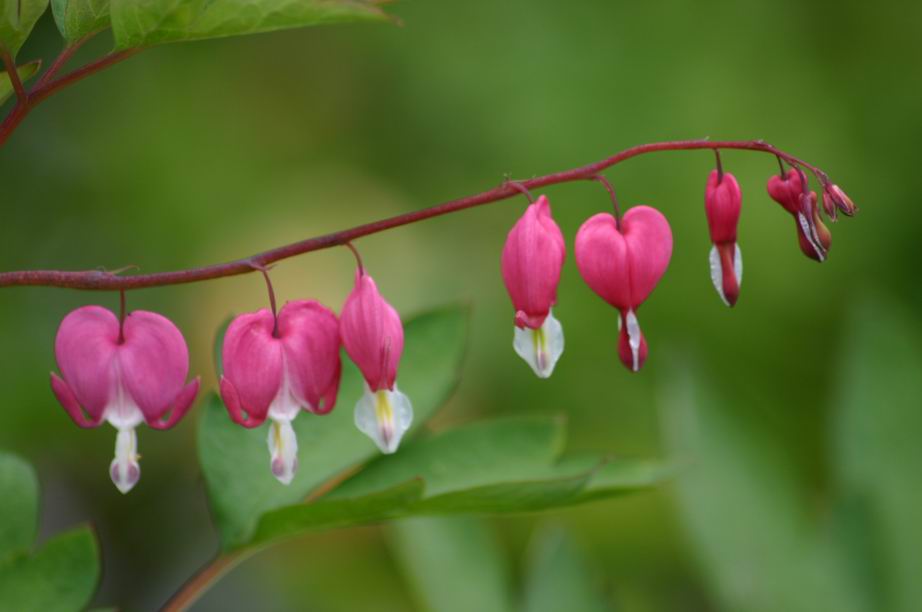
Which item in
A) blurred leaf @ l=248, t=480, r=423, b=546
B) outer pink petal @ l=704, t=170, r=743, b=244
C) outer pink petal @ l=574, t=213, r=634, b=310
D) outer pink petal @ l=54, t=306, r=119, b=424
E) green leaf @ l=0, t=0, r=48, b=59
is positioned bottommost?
blurred leaf @ l=248, t=480, r=423, b=546

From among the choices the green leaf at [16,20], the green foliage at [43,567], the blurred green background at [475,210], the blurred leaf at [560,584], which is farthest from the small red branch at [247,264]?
the blurred green background at [475,210]

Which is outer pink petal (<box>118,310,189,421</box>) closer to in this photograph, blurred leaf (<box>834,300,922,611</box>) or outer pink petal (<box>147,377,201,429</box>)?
outer pink petal (<box>147,377,201,429</box>)

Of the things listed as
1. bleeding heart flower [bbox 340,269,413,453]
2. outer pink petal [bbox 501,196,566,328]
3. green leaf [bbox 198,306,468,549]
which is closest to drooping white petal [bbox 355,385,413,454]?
bleeding heart flower [bbox 340,269,413,453]

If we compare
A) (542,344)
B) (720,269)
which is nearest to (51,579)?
(542,344)

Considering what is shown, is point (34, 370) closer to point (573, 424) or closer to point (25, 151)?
point (25, 151)

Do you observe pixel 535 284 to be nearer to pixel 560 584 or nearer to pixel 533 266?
pixel 533 266

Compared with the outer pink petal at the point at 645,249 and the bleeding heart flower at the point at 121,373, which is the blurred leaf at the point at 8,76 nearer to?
the bleeding heart flower at the point at 121,373

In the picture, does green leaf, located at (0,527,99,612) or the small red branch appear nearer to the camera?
the small red branch
